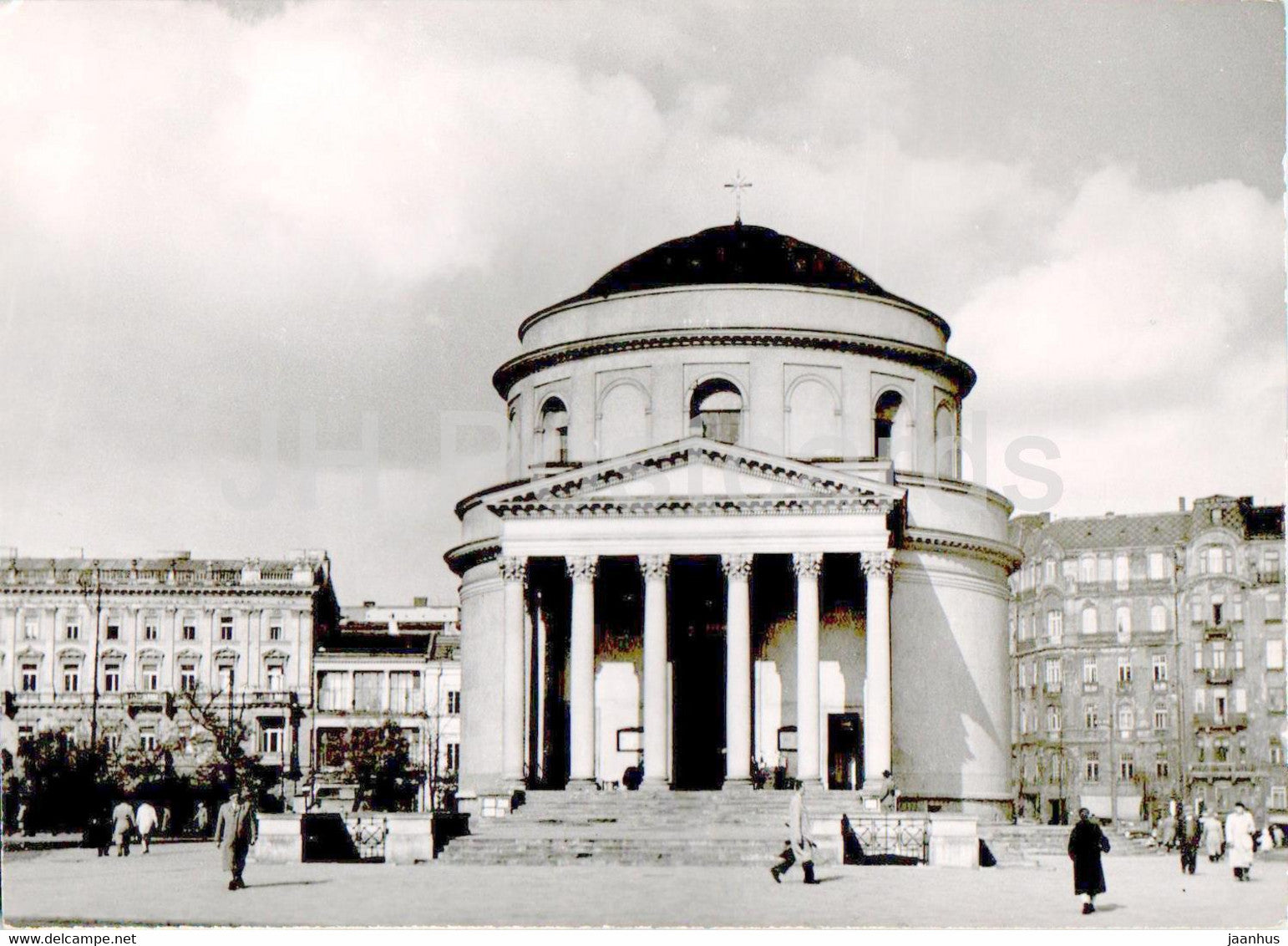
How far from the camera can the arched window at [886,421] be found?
56.6 m

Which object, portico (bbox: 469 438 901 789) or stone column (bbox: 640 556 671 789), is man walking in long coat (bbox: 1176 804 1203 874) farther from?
stone column (bbox: 640 556 671 789)

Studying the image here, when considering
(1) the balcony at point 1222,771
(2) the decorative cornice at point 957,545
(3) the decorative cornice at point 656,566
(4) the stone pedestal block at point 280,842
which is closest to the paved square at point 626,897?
(4) the stone pedestal block at point 280,842

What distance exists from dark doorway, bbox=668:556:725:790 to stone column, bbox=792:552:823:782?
537 centimetres

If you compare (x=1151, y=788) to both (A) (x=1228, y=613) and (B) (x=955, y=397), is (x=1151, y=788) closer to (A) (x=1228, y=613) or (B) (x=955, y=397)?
(A) (x=1228, y=613)

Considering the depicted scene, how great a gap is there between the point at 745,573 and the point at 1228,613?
60116 mm

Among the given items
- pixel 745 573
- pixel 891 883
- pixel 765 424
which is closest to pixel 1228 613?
pixel 765 424

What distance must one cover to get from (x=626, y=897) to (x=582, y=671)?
737 inches

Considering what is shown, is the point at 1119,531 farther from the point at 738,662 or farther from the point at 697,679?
the point at 738,662

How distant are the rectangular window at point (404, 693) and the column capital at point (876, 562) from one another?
185ft

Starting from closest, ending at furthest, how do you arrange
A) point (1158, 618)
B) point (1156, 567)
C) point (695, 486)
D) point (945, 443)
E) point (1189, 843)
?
point (1189, 843) → point (695, 486) → point (945, 443) → point (1158, 618) → point (1156, 567)

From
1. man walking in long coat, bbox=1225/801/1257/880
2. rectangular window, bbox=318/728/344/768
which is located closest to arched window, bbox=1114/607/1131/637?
rectangular window, bbox=318/728/344/768

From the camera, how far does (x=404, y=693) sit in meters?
99.9

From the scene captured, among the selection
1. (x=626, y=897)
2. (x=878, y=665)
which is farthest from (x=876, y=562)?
(x=626, y=897)

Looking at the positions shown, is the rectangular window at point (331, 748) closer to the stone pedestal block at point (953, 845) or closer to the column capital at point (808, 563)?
the column capital at point (808, 563)
